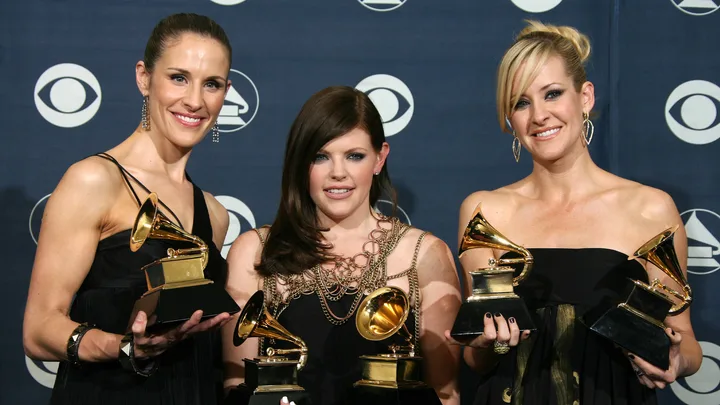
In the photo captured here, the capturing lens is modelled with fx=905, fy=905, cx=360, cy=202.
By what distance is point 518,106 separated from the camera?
287 centimetres

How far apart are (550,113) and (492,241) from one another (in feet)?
1.68

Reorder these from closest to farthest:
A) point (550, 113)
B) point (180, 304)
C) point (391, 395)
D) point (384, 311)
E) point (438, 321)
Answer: point (180, 304) → point (391, 395) → point (384, 311) → point (550, 113) → point (438, 321)

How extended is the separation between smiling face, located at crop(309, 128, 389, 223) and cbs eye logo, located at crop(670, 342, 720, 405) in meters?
1.74

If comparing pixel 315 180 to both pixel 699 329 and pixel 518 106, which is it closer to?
pixel 518 106

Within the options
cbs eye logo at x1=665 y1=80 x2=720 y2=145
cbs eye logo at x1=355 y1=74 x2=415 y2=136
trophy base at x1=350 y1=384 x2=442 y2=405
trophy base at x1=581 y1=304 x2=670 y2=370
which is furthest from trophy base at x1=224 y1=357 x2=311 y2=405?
cbs eye logo at x1=665 y1=80 x2=720 y2=145

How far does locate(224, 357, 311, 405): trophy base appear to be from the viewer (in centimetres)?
242

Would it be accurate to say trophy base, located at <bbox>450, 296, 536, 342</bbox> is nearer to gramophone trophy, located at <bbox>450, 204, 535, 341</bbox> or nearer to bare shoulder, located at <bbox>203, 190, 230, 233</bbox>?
gramophone trophy, located at <bbox>450, 204, 535, 341</bbox>

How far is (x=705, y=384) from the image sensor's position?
373cm

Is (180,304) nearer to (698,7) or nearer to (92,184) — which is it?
(92,184)

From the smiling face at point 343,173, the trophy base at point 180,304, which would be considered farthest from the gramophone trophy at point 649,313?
the trophy base at point 180,304

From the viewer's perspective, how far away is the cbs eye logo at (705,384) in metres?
3.73

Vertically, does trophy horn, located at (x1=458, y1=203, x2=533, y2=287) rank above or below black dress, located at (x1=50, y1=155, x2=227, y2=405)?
above

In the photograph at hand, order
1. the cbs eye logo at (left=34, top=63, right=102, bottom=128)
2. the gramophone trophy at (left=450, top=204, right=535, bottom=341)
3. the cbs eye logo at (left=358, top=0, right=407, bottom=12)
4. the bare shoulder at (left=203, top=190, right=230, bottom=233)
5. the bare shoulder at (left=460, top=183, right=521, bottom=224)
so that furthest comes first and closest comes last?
the cbs eye logo at (left=358, top=0, right=407, bottom=12) → the cbs eye logo at (left=34, top=63, right=102, bottom=128) → the bare shoulder at (left=203, top=190, right=230, bottom=233) → the bare shoulder at (left=460, top=183, right=521, bottom=224) → the gramophone trophy at (left=450, top=204, right=535, bottom=341)

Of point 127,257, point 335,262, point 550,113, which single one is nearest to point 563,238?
point 550,113
